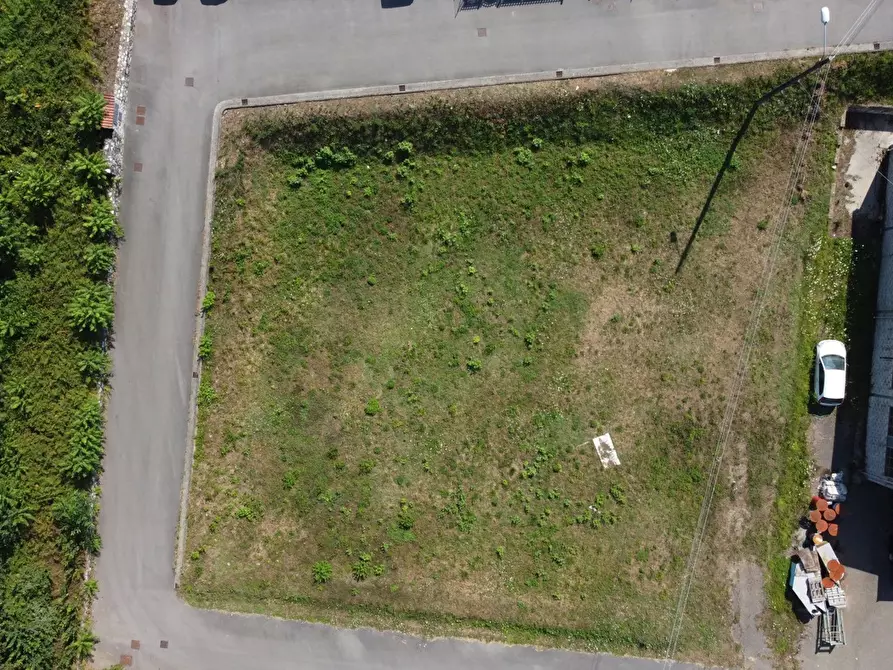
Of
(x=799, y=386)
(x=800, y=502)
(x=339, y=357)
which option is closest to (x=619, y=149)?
(x=799, y=386)

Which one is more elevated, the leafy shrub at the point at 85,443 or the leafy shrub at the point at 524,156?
the leafy shrub at the point at 524,156

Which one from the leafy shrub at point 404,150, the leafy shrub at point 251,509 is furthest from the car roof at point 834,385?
the leafy shrub at point 251,509

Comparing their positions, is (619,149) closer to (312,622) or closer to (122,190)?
(122,190)

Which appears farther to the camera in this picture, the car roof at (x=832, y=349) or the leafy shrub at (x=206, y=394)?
the leafy shrub at (x=206, y=394)

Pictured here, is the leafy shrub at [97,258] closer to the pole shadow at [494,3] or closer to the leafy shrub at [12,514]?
the leafy shrub at [12,514]

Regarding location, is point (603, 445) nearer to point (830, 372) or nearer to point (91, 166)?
point (830, 372)

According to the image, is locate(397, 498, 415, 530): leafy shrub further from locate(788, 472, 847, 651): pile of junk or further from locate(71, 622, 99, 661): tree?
locate(788, 472, 847, 651): pile of junk

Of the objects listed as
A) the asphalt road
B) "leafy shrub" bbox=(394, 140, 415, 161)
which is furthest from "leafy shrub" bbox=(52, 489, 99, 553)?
"leafy shrub" bbox=(394, 140, 415, 161)
